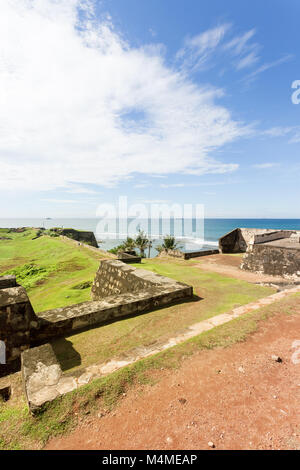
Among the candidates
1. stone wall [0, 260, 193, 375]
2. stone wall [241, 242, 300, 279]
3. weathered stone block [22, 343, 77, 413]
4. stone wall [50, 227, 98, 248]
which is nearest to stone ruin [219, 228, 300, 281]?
stone wall [241, 242, 300, 279]

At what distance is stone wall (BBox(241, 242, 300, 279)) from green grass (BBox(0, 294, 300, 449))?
10780 mm

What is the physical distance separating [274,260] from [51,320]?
1368cm

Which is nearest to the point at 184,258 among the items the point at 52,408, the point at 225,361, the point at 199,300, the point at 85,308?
the point at 199,300

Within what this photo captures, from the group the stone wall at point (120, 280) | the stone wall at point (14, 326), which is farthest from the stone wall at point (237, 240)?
the stone wall at point (14, 326)

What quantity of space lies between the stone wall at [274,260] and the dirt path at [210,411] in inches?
424

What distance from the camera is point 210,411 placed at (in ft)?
9.05

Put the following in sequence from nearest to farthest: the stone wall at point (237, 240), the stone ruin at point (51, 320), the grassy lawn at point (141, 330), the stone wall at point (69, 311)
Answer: the stone ruin at point (51, 320) < the grassy lawn at point (141, 330) < the stone wall at point (69, 311) < the stone wall at point (237, 240)

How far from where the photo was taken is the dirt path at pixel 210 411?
239cm

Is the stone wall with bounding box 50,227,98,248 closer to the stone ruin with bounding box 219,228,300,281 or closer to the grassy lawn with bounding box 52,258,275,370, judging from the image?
the stone ruin with bounding box 219,228,300,281

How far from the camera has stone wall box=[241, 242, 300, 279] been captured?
12.9 meters

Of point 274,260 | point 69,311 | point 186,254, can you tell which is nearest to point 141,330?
point 69,311

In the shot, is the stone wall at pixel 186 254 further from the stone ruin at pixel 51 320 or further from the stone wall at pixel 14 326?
the stone wall at pixel 14 326

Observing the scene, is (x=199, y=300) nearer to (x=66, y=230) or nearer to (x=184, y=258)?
(x=184, y=258)
